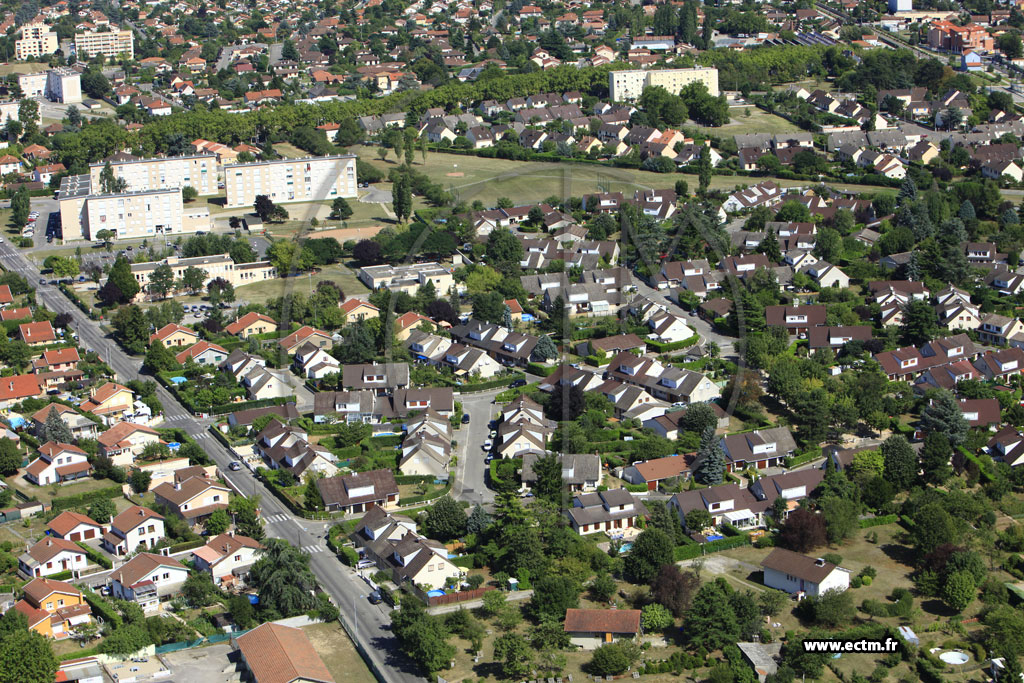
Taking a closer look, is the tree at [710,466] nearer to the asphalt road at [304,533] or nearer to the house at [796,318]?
the asphalt road at [304,533]

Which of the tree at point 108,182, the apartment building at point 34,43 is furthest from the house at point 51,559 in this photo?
the apartment building at point 34,43

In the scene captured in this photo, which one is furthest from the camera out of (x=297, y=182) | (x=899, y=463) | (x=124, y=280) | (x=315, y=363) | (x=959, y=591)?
(x=297, y=182)

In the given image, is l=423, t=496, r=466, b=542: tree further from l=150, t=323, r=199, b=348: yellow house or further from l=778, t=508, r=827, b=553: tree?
l=150, t=323, r=199, b=348: yellow house

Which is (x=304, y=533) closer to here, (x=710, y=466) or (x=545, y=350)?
(x=710, y=466)

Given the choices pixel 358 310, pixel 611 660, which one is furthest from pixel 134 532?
pixel 358 310

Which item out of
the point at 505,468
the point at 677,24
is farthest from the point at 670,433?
the point at 677,24
